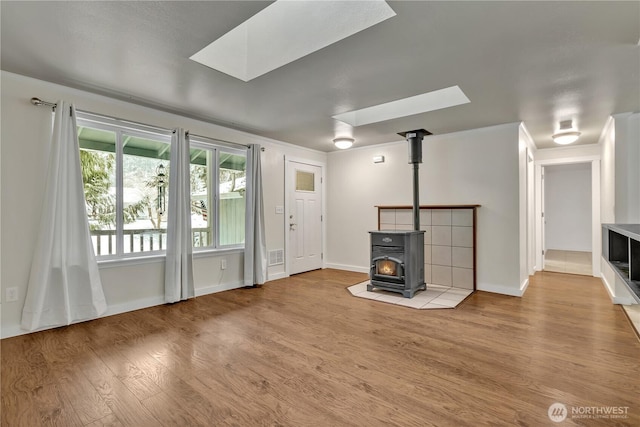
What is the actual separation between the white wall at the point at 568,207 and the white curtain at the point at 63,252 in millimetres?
9384

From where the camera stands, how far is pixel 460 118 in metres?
4.06

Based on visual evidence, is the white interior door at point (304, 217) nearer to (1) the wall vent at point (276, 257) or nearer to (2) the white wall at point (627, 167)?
(1) the wall vent at point (276, 257)

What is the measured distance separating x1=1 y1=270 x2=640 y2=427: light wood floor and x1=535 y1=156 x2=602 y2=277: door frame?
83.7 inches

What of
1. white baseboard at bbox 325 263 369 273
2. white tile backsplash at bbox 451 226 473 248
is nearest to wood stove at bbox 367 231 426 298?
white tile backsplash at bbox 451 226 473 248

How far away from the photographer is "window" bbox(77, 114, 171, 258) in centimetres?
339

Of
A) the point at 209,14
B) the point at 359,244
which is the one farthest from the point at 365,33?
the point at 359,244

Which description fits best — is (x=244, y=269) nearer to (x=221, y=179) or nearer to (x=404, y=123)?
(x=221, y=179)

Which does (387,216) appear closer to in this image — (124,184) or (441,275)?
(441,275)

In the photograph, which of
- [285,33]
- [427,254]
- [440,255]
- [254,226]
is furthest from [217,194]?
[440,255]

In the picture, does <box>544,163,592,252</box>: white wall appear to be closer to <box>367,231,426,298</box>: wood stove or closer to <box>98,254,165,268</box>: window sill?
<box>367,231,426,298</box>: wood stove

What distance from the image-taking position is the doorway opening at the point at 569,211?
7926 mm

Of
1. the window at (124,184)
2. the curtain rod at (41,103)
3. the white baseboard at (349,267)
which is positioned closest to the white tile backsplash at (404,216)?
the white baseboard at (349,267)

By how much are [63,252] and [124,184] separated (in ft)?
3.17

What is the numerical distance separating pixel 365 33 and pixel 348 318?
2.64 meters
